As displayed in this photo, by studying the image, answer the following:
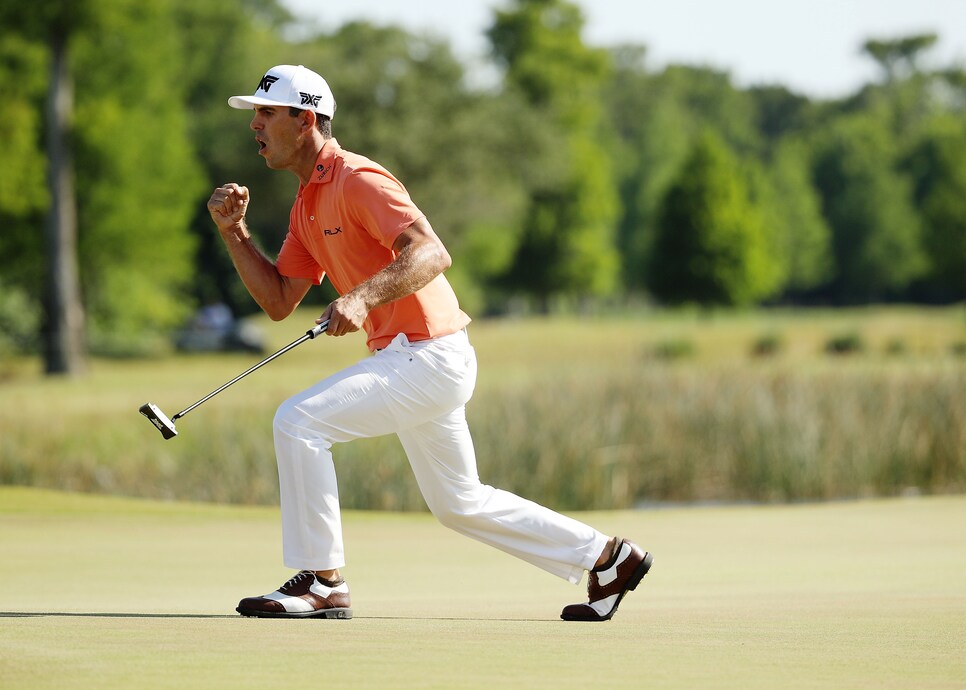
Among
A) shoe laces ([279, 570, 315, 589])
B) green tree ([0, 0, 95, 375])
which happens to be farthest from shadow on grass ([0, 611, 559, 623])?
green tree ([0, 0, 95, 375])

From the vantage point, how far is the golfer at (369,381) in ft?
15.5

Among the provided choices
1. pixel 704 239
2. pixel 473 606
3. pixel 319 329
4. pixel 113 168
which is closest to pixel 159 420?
pixel 319 329

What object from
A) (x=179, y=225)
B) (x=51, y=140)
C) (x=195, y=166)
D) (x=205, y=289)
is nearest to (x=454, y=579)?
(x=51, y=140)

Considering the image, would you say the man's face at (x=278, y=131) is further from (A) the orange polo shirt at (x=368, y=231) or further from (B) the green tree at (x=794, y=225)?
(B) the green tree at (x=794, y=225)

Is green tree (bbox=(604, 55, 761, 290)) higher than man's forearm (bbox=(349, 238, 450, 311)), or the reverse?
green tree (bbox=(604, 55, 761, 290))

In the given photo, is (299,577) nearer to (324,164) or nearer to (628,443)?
(324,164)

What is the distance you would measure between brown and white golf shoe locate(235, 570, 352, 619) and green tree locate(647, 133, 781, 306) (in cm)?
4855

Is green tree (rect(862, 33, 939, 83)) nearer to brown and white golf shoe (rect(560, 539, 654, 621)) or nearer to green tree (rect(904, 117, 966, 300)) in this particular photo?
green tree (rect(904, 117, 966, 300))

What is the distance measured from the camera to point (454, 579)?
6.89 m

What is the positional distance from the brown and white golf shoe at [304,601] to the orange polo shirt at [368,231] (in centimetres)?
78

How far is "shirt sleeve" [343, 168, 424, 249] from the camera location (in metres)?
4.76

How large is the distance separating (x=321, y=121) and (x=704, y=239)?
4836 centimetres

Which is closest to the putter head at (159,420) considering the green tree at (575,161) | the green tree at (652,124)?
the green tree at (575,161)

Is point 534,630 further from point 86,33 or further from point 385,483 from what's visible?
point 86,33
